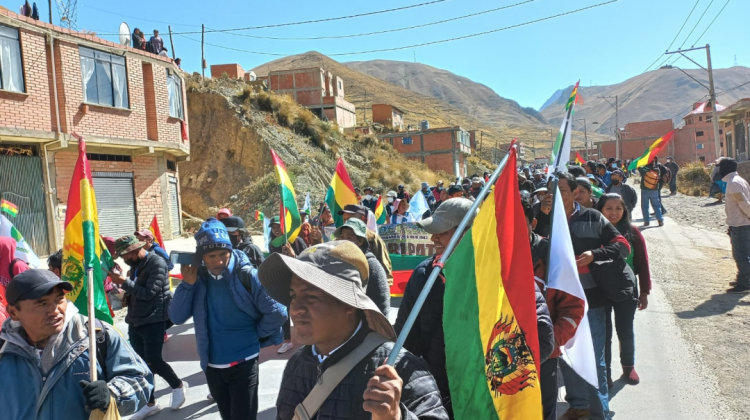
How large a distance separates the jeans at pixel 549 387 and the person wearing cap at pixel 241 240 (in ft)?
12.4

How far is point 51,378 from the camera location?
232 cm

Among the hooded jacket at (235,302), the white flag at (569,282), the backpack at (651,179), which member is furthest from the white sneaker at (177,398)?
the backpack at (651,179)

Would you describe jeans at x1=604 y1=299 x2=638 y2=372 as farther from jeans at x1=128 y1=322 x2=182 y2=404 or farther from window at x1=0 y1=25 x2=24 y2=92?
window at x1=0 y1=25 x2=24 y2=92

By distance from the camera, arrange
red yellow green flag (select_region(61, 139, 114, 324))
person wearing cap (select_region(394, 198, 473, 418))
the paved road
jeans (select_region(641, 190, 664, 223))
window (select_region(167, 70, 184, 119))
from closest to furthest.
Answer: person wearing cap (select_region(394, 198, 473, 418)), red yellow green flag (select_region(61, 139, 114, 324)), the paved road, jeans (select_region(641, 190, 664, 223)), window (select_region(167, 70, 184, 119))

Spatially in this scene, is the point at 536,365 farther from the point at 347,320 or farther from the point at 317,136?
the point at 317,136

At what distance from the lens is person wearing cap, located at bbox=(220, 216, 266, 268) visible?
5.73 m

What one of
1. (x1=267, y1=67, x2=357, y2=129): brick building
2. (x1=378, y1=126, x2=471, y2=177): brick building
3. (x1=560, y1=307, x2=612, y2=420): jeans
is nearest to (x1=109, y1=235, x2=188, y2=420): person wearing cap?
(x1=560, y1=307, x2=612, y2=420): jeans

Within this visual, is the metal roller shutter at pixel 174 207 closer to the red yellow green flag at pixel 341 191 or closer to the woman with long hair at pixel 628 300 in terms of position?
the red yellow green flag at pixel 341 191

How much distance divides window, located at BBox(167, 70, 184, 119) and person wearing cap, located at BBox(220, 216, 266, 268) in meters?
17.2

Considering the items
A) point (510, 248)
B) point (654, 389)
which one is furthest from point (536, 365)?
point (654, 389)

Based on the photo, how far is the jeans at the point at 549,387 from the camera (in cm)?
270

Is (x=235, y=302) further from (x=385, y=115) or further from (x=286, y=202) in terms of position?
(x=385, y=115)

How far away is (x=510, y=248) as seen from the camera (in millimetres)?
2186

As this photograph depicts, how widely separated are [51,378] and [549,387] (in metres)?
2.60
